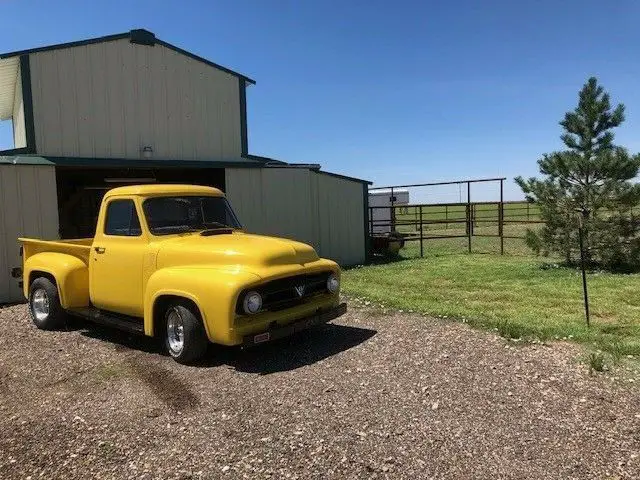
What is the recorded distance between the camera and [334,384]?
509 cm

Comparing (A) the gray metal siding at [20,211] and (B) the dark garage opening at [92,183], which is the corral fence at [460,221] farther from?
(A) the gray metal siding at [20,211]

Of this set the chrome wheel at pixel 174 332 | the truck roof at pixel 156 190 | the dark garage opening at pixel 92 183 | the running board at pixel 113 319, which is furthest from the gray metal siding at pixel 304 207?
the chrome wheel at pixel 174 332

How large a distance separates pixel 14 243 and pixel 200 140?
203 inches

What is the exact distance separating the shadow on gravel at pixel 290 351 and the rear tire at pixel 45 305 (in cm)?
260

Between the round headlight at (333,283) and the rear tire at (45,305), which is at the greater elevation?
the round headlight at (333,283)

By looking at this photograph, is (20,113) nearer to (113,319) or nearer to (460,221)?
(113,319)

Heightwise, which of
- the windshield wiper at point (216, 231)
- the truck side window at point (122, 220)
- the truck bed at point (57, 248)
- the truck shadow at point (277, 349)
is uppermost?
the truck side window at point (122, 220)

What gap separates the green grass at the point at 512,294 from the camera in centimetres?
679

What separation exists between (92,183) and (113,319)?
10.0m

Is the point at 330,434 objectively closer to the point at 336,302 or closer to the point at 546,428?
the point at 546,428

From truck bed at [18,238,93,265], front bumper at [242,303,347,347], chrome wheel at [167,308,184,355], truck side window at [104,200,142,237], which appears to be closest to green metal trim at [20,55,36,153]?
truck bed at [18,238,93,265]

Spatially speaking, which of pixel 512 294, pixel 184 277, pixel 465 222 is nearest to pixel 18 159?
pixel 184 277

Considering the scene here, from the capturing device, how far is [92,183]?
1562 cm

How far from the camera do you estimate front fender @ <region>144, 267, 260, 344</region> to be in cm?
533
